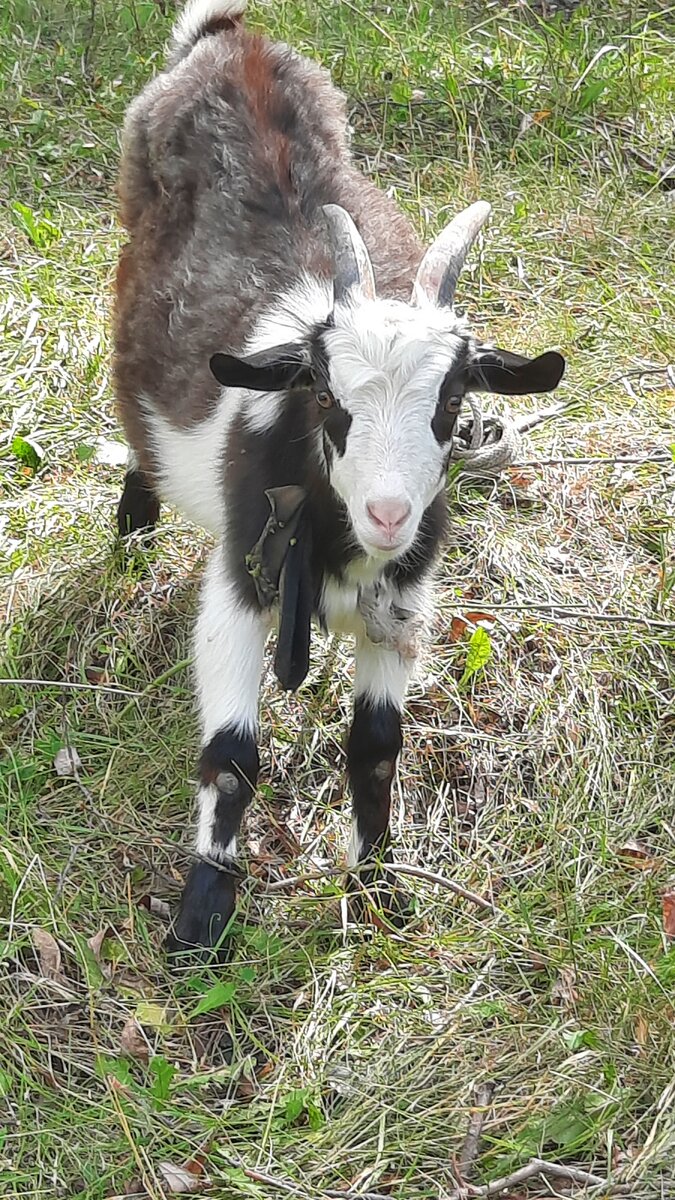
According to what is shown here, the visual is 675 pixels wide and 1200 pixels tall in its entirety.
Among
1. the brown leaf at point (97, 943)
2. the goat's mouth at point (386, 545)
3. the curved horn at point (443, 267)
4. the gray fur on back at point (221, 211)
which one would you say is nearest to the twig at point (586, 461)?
the gray fur on back at point (221, 211)

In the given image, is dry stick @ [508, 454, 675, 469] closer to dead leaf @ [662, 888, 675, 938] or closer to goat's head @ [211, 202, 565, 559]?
goat's head @ [211, 202, 565, 559]

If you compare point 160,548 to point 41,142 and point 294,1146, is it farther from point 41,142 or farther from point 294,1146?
point 41,142

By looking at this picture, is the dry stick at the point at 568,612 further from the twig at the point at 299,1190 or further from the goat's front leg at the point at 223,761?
the twig at the point at 299,1190

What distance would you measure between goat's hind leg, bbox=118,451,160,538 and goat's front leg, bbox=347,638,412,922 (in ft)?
3.85

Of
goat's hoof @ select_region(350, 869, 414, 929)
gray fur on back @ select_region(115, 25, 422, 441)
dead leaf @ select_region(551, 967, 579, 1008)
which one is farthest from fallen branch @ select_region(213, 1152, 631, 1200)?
gray fur on back @ select_region(115, 25, 422, 441)

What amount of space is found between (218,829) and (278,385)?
1.01 meters

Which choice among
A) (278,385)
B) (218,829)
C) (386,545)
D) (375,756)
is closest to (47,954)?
(218,829)

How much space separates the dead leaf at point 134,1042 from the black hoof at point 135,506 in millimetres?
1742

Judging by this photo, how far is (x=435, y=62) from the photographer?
22.7 ft

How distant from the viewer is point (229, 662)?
3.58 m

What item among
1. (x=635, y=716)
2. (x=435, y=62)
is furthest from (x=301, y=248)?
(x=435, y=62)

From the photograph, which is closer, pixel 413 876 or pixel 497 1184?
pixel 497 1184

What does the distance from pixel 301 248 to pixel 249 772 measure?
133 cm

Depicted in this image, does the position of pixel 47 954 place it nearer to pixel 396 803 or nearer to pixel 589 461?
pixel 396 803
